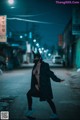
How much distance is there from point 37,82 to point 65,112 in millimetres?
1803

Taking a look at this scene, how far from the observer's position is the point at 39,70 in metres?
9.54

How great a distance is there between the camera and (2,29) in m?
32.1

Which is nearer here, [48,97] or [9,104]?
A: [48,97]

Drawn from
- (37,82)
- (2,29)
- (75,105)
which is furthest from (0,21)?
(37,82)

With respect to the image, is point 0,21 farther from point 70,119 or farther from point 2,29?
point 70,119

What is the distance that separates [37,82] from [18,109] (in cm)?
216

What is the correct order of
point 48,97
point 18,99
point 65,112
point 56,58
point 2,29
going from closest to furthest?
point 48,97 → point 65,112 → point 18,99 → point 2,29 → point 56,58

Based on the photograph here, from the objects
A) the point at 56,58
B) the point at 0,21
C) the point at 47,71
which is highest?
the point at 0,21

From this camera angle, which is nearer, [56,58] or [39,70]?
[39,70]

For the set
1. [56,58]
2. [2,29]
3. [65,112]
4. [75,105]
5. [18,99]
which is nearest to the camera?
[65,112]

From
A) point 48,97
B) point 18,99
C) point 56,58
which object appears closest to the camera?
point 48,97

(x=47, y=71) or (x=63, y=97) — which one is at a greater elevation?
(x=47, y=71)

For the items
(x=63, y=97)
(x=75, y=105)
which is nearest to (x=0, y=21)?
(x=63, y=97)

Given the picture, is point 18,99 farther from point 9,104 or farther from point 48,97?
point 48,97
